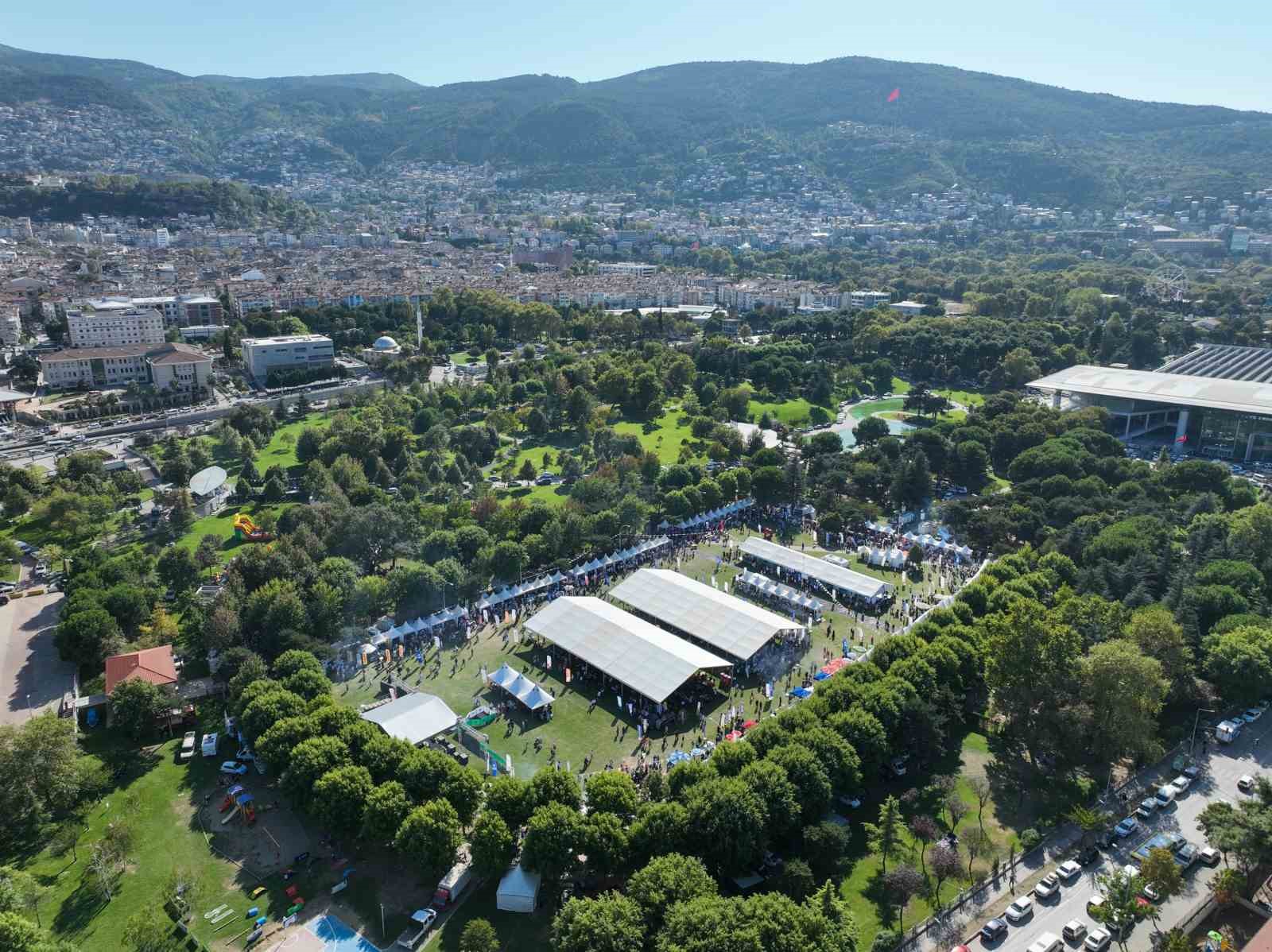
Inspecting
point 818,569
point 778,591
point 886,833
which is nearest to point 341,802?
point 886,833

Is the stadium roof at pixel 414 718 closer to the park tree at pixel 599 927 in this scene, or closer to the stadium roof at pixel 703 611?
the park tree at pixel 599 927

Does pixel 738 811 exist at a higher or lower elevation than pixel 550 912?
higher

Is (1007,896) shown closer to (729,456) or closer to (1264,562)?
(1264,562)

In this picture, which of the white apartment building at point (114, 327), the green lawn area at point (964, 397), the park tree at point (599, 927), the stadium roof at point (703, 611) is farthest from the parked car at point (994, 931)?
the white apartment building at point (114, 327)

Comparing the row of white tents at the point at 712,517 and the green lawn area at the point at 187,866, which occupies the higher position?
the row of white tents at the point at 712,517

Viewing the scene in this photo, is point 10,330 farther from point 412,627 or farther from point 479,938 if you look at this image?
point 479,938

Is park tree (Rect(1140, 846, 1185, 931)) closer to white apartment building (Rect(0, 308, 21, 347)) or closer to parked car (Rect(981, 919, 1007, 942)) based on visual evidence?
parked car (Rect(981, 919, 1007, 942))

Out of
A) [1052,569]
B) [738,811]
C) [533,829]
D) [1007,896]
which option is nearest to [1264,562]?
[1052,569]
